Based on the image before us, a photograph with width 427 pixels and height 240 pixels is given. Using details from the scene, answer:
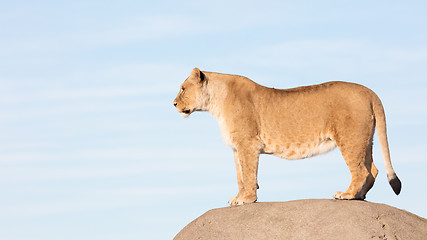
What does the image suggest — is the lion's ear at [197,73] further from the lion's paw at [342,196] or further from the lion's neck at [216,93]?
the lion's paw at [342,196]

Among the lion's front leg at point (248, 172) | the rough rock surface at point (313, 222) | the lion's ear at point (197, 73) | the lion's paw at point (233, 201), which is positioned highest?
the lion's ear at point (197, 73)

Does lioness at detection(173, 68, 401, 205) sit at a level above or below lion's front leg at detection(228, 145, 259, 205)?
above

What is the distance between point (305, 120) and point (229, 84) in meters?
1.72

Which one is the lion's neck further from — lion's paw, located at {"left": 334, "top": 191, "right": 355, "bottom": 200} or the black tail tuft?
the black tail tuft

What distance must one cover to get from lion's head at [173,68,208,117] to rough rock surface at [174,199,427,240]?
7.20ft

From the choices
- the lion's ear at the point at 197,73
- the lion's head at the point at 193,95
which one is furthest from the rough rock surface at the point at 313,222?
the lion's ear at the point at 197,73

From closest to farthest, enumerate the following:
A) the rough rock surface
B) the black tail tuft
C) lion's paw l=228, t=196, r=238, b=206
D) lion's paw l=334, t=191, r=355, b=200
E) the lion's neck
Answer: the rough rock surface < lion's paw l=334, t=191, r=355, b=200 < the black tail tuft < lion's paw l=228, t=196, r=238, b=206 < the lion's neck

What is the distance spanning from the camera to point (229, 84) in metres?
12.6

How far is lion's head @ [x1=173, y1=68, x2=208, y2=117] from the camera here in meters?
12.6

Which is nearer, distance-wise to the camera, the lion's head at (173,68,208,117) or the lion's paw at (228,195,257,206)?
the lion's paw at (228,195,257,206)

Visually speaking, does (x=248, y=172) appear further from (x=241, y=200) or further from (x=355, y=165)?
(x=355, y=165)

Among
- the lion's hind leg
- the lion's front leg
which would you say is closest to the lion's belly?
the lion's hind leg

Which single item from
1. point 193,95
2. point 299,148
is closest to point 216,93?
point 193,95

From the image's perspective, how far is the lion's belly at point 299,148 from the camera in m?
11.9
